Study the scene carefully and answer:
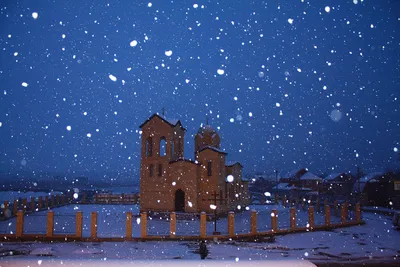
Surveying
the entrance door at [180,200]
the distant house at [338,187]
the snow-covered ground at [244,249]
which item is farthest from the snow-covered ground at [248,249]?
the distant house at [338,187]

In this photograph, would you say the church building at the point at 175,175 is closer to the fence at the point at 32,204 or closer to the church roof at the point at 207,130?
the church roof at the point at 207,130

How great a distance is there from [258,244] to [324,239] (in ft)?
12.9

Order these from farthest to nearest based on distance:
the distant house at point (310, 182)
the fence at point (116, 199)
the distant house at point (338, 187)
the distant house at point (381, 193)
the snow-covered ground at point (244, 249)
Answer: the distant house at point (310, 182)
the distant house at point (338, 187)
the fence at point (116, 199)
the distant house at point (381, 193)
the snow-covered ground at point (244, 249)

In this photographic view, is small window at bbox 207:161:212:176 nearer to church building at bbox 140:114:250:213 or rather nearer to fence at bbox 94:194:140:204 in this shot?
church building at bbox 140:114:250:213

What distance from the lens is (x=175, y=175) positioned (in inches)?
1222

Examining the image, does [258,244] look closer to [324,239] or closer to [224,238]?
[224,238]

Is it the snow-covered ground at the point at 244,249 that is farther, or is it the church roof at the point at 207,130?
the church roof at the point at 207,130

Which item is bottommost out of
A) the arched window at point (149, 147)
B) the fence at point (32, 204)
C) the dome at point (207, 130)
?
the fence at point (32, 204)

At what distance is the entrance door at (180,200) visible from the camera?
1226 inches

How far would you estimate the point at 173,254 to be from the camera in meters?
13.4

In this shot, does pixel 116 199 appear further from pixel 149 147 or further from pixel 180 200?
pixel 180 200

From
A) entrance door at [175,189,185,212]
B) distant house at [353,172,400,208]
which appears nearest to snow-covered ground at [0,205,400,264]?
entrance door at [175,189,185,212]

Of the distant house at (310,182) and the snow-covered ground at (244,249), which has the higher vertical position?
the distant house at (310,182)

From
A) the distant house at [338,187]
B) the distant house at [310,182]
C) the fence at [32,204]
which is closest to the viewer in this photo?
the fence at [32,204]
